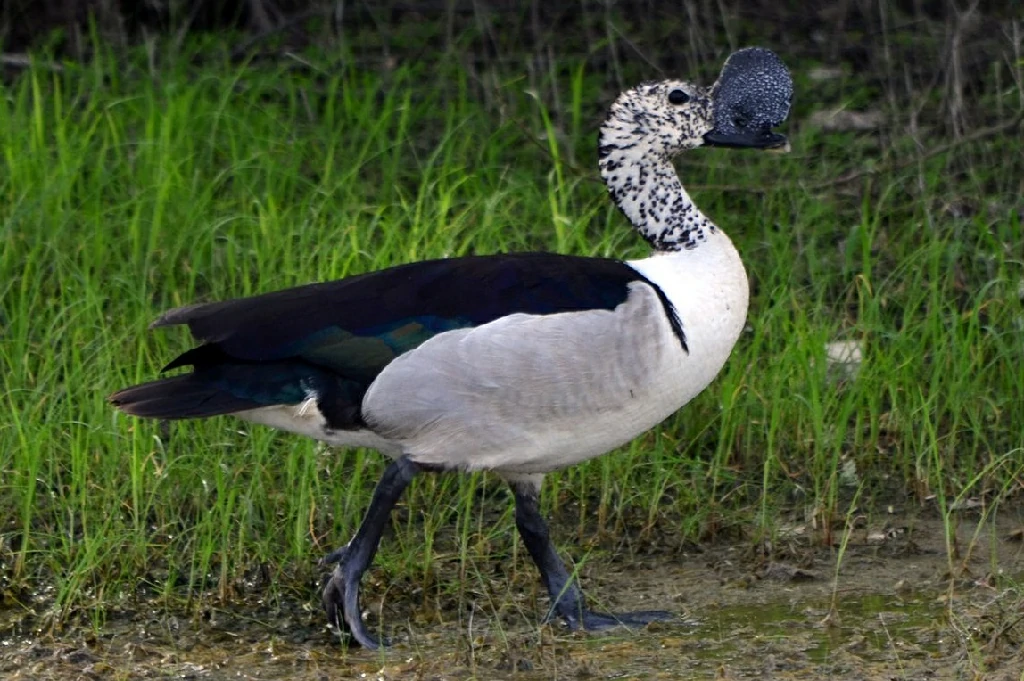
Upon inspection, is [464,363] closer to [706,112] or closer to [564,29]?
[706,112]

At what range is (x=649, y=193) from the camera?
481 cm

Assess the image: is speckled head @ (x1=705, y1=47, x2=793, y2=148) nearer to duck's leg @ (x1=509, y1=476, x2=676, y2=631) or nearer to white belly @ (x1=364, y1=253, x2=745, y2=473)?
white belly @ (x1=364, y1=253, x2=745, y2=473)

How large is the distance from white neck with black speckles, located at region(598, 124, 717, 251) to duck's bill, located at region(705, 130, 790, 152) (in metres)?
0.15

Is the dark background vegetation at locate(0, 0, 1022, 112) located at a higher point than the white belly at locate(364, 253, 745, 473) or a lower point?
higher

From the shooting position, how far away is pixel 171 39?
7.65 m

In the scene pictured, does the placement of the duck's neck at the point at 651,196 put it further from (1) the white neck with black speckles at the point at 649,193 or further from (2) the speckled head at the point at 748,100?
(2) the speckled head at the point at 748,100

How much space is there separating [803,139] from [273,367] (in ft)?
10.6

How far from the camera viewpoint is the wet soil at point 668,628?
4258mm

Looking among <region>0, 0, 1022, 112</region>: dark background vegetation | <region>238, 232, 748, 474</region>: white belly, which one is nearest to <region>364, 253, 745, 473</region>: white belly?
<region>238, 232, 748, 474</region>: white belly

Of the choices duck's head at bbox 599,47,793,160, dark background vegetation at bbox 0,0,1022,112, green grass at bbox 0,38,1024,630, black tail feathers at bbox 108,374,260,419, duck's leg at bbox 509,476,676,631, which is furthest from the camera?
dark background vegetation at bbox 0,0,1022,112

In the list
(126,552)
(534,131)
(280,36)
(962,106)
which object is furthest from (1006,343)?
(280,36)

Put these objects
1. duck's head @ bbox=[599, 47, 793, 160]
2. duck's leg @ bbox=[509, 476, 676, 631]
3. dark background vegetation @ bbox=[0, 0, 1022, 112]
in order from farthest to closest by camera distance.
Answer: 1. dark background vegetation @ bbox=[0, 0, 1022, 112]
2. duck's head @ bbox=[599, 47, 793, 160]
3. duck's leg @ bbox=[509, 476, 676, 631]

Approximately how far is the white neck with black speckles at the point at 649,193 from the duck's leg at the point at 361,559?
937 millimetres

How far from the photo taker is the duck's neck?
475 centimetres
